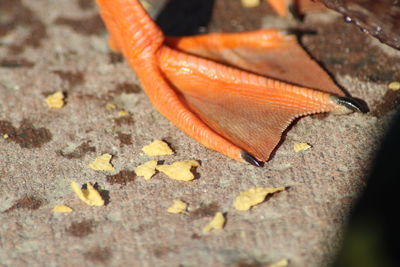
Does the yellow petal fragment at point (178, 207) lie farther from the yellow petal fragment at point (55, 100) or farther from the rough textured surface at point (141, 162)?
the yellow petal fragment at point (55, 100)

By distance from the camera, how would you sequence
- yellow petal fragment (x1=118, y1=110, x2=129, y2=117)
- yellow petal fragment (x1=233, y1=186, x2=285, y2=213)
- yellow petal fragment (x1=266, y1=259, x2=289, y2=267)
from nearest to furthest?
yellow petal fragment (x1=266, y1=259, x2=289, y2=267), yellow petal fragment (x1=233, y1=186, x2=285, y2=213), yellow petal fragment (x1=118, y1=110, x2=129, y2=117)

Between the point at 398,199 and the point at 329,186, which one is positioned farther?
the point at 398,199

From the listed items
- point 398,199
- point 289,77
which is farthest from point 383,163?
point 289,77

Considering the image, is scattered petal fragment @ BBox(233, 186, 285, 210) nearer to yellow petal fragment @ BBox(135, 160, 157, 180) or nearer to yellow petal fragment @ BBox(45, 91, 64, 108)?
yellow petal fragment @ BBox(135, 160, 157, 180)

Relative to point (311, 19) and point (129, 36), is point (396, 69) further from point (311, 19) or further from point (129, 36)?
point (129, 36)

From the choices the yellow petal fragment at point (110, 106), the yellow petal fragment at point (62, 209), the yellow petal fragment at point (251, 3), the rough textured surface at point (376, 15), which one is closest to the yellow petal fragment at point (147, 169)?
the yellow petal fragment at point (62, 209)

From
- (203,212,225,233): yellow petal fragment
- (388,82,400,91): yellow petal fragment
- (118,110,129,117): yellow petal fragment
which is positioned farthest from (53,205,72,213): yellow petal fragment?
(388,82,400,91): yellow petal fragment
